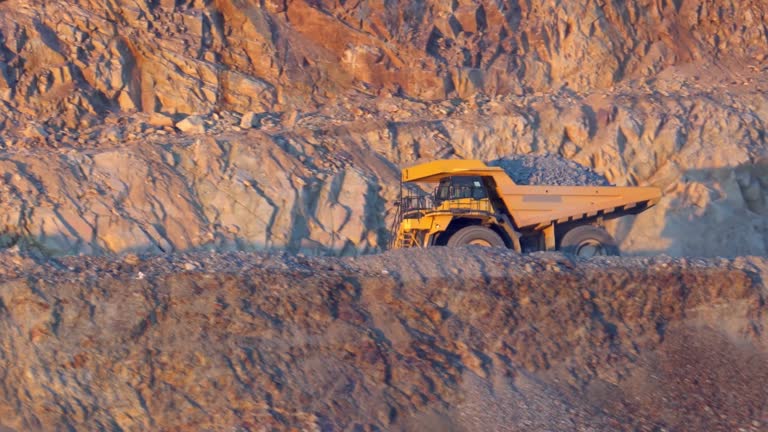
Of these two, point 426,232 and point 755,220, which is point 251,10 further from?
point 755,220

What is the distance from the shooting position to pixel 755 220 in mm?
17609

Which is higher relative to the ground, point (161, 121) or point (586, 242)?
point (161, 121)

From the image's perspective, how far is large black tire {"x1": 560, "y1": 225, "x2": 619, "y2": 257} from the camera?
14047 mm

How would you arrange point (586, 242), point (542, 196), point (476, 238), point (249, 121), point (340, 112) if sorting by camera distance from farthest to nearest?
point (340, 112), point (249, 121), point (586, 242), point (542, 196), point (476, 238)

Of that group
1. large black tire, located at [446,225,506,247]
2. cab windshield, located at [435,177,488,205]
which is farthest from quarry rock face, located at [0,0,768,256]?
large black tire, located at [446,225,506,247]

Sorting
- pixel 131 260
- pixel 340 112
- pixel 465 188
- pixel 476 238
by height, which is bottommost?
pixel 131 260

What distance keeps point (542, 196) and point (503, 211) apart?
2.06 feet

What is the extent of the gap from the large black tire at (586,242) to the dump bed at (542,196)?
23 centimetres

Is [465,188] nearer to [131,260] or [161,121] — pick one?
[131,260]

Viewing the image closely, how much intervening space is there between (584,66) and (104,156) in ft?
34.1

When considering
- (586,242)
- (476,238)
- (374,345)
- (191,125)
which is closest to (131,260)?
(374,345)

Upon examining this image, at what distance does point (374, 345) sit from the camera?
8625 millimetres

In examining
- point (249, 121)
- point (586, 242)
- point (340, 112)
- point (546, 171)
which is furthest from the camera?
point (340, 112)

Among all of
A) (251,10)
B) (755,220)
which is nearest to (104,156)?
(251,10)
